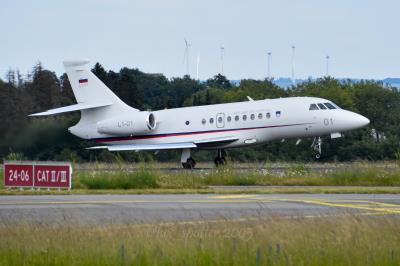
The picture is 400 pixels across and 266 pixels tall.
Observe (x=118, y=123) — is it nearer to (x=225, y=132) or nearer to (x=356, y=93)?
(x=225, y=132)

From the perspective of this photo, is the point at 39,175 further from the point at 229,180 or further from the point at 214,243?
the point at 214,243

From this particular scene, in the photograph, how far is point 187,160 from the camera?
41375 millimetres

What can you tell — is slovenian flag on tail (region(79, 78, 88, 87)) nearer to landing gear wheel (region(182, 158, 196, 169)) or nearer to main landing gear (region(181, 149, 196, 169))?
main landing gear (region(181, 149, 196, 169))

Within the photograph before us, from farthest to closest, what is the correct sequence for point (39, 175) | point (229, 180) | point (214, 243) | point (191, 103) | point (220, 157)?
point (191, 103)
point (220, 157)
point (229, 180)
point (39, 175)
point (214, 243)

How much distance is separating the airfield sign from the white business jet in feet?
41.9

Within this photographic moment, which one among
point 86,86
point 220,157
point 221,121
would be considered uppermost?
point 86,86

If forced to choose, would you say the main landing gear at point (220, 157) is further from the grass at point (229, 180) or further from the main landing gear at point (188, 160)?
the grass at point (229, 180)

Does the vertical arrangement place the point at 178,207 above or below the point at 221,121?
below

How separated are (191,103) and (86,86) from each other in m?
26.5

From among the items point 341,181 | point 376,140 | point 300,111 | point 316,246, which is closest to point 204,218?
point 316,246

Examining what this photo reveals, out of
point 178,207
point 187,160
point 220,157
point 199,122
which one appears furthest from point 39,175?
point 220,157

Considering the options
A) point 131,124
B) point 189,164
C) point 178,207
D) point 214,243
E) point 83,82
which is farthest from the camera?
point 83,82

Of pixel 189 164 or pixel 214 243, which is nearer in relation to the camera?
pixel 214 243

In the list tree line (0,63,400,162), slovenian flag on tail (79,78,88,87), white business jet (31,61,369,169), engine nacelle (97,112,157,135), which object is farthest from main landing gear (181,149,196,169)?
slovenian flag on tail (79,78,88,87)
